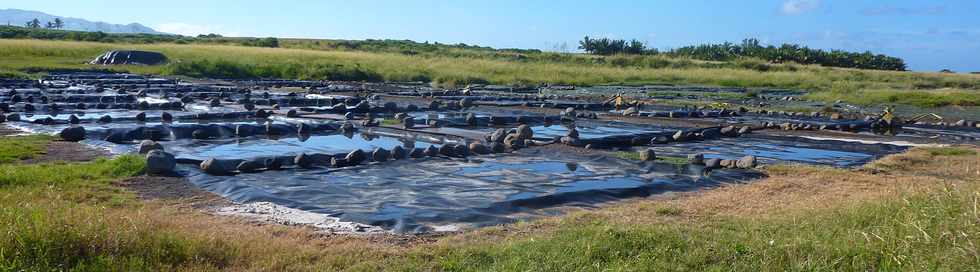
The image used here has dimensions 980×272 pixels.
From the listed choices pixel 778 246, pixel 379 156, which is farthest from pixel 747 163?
pixel 778 246

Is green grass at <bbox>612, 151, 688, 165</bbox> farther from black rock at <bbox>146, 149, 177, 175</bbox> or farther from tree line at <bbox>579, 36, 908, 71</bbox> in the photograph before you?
tree line at <bbox>579, 36, 908, 71</bbox>

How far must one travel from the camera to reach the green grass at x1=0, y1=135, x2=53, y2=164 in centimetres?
1198

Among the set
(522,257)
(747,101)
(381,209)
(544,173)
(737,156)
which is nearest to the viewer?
(522,257)

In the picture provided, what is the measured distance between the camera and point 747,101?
3353 cm

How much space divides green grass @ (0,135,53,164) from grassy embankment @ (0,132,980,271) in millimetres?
4096

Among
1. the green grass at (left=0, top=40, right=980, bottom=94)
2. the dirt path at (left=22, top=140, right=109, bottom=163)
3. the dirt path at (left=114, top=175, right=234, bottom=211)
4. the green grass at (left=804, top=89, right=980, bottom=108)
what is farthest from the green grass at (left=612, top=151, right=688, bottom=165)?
the green grass at (left=0, top=40, right=980, bottom=94)

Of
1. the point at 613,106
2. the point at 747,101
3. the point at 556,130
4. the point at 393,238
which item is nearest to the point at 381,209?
the point at 393,238

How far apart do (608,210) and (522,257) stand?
2.99 metres

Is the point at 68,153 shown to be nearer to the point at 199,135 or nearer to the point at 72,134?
the point at 72,134

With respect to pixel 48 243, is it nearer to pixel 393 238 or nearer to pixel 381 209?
pixel 393 238

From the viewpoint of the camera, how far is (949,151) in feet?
50.0

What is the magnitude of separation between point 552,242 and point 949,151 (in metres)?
11.3

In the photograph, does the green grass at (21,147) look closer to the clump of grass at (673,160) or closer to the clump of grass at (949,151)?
the clump of grass at (673,160)

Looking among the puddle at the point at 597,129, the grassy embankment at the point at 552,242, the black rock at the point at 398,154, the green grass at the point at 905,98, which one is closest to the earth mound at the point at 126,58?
the green grass at the point at 905,98
